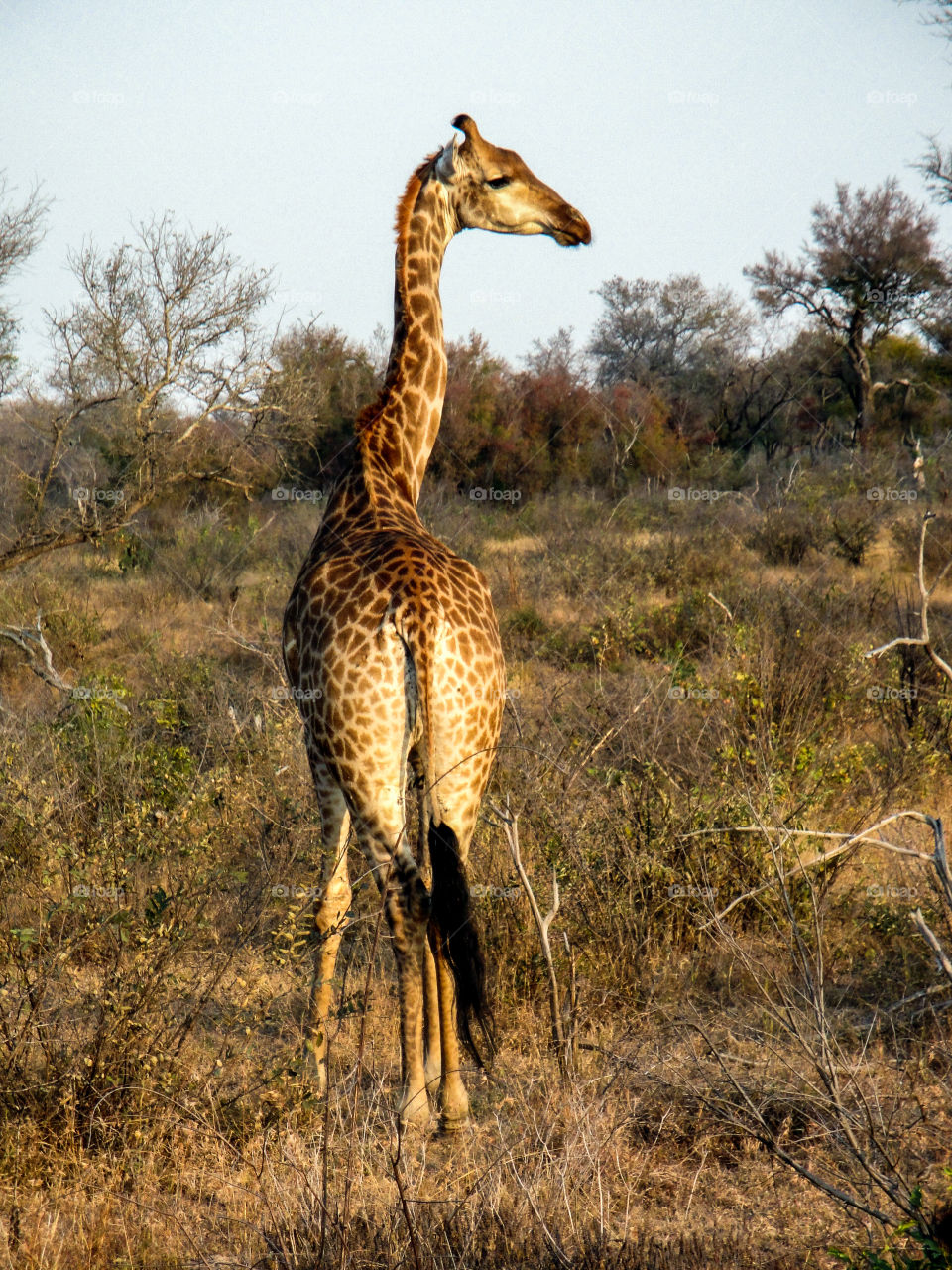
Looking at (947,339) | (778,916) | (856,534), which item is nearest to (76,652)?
(778,916)

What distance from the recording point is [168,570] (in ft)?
37.1

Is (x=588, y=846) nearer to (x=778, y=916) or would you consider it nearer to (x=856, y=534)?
(x=778, y=916)

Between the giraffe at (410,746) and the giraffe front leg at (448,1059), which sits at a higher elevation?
the giraffe at (410,746)

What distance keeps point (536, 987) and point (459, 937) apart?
882 mm

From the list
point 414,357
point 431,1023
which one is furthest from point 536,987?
point 414,357

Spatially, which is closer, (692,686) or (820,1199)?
(820,1199)

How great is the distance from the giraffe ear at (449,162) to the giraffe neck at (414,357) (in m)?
0.04

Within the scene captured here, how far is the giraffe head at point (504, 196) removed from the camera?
13.5 ft

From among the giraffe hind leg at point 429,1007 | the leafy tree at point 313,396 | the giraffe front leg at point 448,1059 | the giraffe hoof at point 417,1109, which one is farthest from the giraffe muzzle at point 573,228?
the leafy tree at point 313,396

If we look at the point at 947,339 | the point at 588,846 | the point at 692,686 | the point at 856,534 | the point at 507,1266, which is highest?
the point at 947,339

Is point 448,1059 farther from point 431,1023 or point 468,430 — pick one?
point 468,430

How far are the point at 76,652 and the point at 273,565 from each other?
10.5 ft

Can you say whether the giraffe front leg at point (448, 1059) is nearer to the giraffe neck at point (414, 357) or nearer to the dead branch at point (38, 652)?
the giraffe neck at point (414, 357)

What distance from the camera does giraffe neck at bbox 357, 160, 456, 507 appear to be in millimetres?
3938
